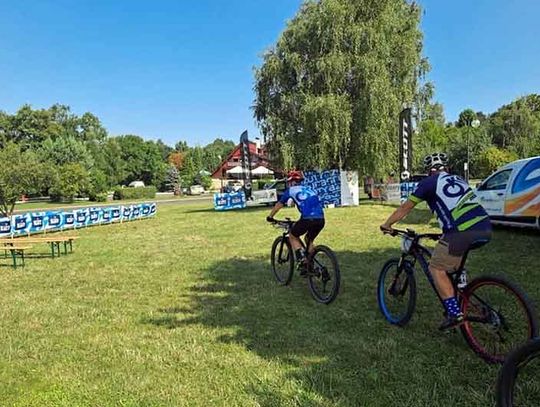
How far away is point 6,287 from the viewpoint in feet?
26.1

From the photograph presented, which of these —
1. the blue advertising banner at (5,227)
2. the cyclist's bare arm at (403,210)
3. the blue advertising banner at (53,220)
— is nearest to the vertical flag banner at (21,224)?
the blue advertising banner at (5,227)

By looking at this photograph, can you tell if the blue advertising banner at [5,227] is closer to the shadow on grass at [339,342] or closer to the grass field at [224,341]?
the grass field at [224,341]

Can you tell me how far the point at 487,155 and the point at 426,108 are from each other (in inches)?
1258

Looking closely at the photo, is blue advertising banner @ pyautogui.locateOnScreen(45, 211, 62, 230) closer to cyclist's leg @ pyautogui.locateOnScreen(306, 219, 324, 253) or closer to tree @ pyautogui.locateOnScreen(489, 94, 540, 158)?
cyclist's leg @ pyautogui.locateOnScreen(306, 219, 324, 253)

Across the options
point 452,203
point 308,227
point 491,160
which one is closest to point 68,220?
point 308,227

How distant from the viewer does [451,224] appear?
4.15m

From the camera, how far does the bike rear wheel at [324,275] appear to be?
6.00 metres

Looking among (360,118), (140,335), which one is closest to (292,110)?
(360,118)

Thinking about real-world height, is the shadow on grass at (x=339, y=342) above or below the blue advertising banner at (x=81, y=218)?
below

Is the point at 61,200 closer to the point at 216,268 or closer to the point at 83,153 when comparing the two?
the point at 83,153

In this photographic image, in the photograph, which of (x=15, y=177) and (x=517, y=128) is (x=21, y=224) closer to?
(x=15, y=177)

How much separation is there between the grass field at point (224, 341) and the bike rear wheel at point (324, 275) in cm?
21

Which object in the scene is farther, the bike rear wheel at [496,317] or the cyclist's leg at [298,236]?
the cyclist's leg at [298,236]

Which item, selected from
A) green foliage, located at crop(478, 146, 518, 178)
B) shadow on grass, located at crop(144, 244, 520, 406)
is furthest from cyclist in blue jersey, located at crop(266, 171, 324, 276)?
green foliage, located at crop(478, 146, 518, 178)
